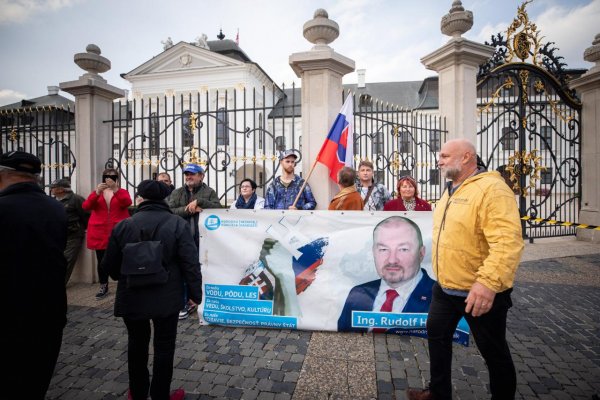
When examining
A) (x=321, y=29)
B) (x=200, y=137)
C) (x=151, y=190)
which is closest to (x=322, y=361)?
(x=151, y=190)

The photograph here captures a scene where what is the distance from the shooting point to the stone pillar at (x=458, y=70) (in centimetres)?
612

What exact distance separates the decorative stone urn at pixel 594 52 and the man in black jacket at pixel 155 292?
35.8 feet

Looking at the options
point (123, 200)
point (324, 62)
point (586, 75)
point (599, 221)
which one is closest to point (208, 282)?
point (123, 200)

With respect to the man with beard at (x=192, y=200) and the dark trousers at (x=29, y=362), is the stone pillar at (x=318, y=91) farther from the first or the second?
the dark trousers at (x=29, y=362)

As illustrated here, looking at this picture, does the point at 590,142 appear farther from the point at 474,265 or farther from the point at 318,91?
the point at 474,265

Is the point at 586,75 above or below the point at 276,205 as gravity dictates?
above

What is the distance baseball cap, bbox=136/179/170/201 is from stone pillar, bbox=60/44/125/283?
435 centimetres

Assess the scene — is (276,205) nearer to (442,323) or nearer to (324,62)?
(324,62)

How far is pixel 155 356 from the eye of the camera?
94.7 inches

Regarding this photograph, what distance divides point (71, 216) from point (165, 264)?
3985 mm

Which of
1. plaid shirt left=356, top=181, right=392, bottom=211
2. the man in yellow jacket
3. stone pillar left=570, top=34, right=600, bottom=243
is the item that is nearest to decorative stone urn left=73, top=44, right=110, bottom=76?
plaid shirt left=356, top=181, right=392, bottom=211

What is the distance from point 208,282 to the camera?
3982 millimetres

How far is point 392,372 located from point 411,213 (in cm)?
162

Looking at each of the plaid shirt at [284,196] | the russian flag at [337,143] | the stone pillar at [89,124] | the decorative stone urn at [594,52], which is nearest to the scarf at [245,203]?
the plaid shirt at [284,196]
